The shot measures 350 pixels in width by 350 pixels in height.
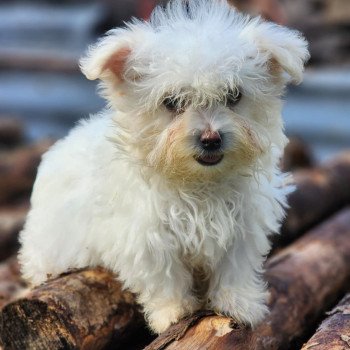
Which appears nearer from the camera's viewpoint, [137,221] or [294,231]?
[137,221]

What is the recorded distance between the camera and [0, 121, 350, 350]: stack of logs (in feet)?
11.2

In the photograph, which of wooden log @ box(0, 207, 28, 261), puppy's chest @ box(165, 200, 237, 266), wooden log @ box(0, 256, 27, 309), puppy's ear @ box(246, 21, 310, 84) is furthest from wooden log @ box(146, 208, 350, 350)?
wooden log @ box(0, 207, 28, 261)

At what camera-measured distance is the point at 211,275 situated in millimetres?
3734

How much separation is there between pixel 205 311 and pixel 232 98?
1040 mm

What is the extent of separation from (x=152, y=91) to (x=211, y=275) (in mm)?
1011

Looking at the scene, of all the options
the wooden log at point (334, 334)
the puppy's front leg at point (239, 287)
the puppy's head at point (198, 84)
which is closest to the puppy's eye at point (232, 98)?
the puppy's head at point (198, 84)

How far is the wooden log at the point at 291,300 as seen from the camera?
3.38 metres

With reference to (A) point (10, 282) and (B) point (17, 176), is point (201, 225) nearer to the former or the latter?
(A) point (10, 282)

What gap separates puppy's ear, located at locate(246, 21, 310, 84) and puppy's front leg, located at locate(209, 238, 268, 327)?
0.84m

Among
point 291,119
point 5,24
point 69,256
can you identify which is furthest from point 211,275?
point 5,24

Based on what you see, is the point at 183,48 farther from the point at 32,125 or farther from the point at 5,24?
the point at 5,24

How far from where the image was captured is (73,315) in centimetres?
355

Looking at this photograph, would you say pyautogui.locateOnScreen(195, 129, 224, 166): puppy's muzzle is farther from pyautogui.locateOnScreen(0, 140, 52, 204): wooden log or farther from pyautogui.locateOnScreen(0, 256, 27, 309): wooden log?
pyautogui.locateOnScreen(0, 140, 52, 204): wooden log

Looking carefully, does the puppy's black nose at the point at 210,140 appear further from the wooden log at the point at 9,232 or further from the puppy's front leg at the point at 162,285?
the wooden log at the point at 9,232
